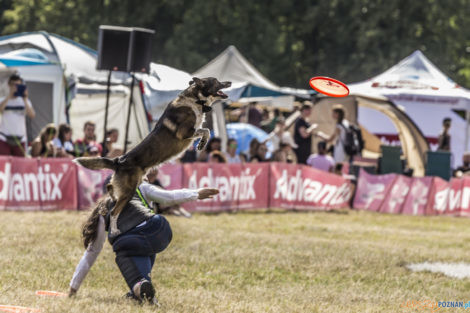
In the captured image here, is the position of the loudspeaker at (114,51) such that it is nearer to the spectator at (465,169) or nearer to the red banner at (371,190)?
the red banner at (371,190)

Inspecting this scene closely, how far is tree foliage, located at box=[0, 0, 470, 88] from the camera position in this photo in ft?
139

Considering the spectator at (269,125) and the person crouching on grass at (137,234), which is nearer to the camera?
the person crouching on grass at (137,234)

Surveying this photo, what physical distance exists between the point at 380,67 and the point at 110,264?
33.0 meters

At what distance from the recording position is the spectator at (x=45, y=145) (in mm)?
15141

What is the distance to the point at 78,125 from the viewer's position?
21312mm

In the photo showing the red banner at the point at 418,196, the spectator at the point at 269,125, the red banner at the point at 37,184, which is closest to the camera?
the red banner at the point at 37,184

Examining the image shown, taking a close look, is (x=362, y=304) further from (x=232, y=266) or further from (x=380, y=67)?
(x=380, y=67)

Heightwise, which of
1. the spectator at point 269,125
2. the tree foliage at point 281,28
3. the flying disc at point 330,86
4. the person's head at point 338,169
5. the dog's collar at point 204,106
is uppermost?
the tree foliage at point 281,28

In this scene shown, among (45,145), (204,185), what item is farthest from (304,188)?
(45,145)

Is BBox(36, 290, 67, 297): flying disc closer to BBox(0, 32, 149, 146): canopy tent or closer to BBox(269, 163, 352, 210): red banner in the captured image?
BBox(0, 32, 149, 146): canopy tent

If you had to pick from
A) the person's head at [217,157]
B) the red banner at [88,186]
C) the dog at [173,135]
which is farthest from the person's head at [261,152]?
the dog at [173,135]

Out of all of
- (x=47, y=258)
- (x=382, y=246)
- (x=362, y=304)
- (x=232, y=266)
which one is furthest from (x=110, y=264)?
(x=382, y=246)

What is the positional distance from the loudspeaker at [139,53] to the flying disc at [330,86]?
6540mm

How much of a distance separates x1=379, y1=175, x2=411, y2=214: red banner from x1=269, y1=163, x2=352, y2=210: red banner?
1018mm
